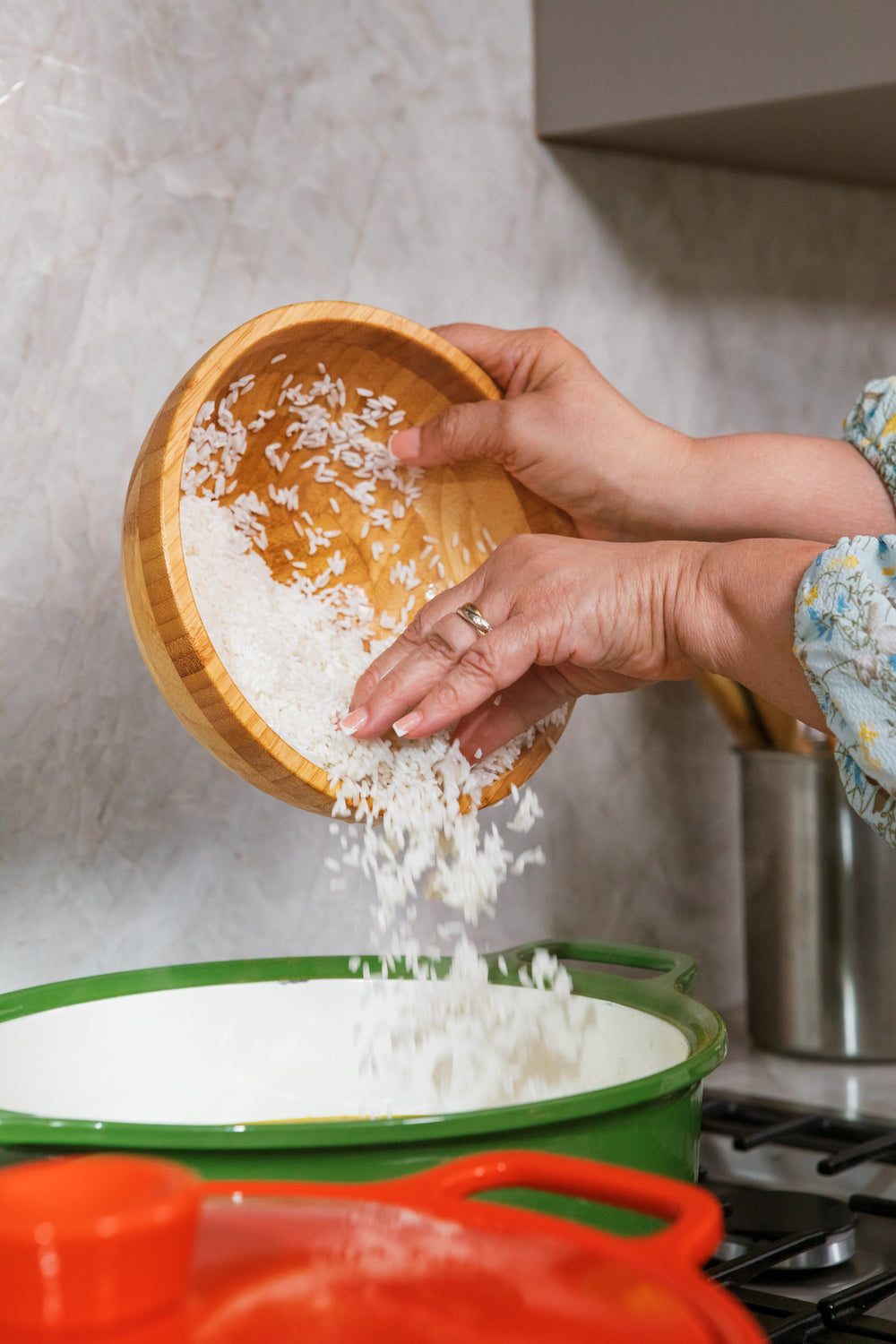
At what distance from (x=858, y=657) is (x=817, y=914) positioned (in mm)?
534

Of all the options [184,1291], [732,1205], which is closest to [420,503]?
[732,1205]

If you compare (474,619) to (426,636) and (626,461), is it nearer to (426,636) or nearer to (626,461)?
(426,636)

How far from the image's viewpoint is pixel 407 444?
75cm

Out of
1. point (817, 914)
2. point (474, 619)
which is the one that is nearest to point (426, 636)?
point (474, 619)

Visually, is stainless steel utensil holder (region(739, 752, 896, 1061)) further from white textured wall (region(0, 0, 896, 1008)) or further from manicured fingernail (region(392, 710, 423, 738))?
manicured fingernail (region(392, 710, 423, 738))

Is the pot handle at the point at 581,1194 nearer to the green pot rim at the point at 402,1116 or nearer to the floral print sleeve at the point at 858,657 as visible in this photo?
the green pot rim at the point at 402,1116

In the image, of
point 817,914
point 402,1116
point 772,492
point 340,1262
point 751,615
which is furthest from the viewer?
point 817,914

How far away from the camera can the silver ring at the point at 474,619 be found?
0.67 metres

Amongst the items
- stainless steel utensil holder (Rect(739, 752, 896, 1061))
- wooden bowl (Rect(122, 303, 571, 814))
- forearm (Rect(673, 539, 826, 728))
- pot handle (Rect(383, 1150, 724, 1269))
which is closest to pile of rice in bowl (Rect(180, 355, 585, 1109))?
wooden bowl (Rect(122, 303, 571, 814))

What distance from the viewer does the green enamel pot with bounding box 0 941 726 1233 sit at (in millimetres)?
417

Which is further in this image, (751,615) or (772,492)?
(772,492)

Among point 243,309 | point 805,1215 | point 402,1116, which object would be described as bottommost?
point 805,1215

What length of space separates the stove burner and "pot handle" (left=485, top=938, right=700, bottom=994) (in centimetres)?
14

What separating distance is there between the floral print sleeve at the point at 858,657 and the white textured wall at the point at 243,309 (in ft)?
Answer: 1.35
